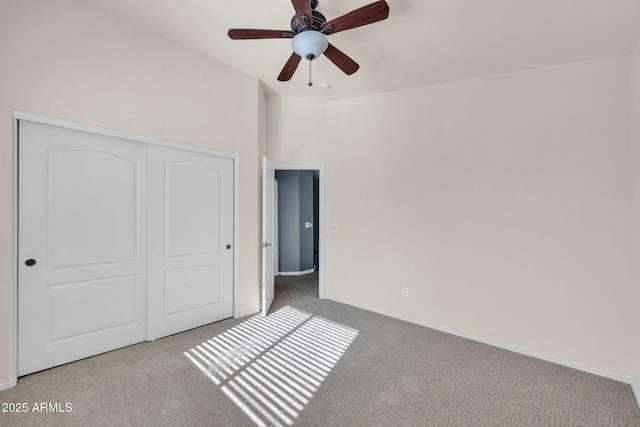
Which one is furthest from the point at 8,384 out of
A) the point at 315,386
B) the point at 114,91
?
the point at 114,91

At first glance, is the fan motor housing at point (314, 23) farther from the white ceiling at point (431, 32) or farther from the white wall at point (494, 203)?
the white wall at point (494, 203)

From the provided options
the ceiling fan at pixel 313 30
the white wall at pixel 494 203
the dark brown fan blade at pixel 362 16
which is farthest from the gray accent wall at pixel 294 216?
the dark brown fan blade at pixel 362 16

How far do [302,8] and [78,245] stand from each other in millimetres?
2552

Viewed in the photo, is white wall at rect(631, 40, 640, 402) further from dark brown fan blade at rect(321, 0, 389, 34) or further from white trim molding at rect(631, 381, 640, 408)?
dark brown fan blade at rect(321, 0, 389, 34)

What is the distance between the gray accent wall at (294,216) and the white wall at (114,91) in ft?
7.43

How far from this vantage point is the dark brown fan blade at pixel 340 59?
81.7 inches

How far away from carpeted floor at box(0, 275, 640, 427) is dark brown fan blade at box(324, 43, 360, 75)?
8.16 feet

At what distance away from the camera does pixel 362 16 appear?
1.75 meters

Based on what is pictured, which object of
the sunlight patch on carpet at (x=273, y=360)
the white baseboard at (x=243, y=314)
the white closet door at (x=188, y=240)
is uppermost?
Result: the white closet door at (x=188, y=240)

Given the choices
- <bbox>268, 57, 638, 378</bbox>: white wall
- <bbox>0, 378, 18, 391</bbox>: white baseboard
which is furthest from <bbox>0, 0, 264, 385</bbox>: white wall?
<bbox>268, 57, 638, 378</bbox>: white wall

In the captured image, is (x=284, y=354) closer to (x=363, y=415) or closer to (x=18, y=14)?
(x=363, y=415)

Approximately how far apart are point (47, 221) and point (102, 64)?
1.38 metres

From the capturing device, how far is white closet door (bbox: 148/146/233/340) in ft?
9.14

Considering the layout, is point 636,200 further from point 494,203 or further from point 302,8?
point 302,8
